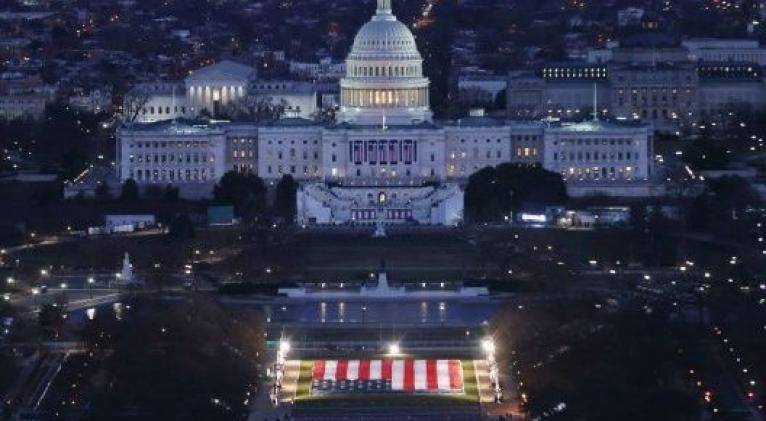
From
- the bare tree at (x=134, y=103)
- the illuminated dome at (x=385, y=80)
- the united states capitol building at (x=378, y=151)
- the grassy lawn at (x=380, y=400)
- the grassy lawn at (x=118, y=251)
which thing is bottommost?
the grassy lawn at (x=380, y=400)

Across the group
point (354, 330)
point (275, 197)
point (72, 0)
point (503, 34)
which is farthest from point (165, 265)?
point (72, 0)

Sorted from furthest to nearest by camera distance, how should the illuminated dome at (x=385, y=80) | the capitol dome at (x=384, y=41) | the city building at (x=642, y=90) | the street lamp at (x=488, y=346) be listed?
the city building at (x=642, y=90), the capitol dome at (x=384, y=41), the illuminated dome at (x=385, y=80), the street lamp at (x=488, y=346)

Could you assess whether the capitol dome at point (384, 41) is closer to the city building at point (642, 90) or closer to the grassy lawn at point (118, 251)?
the city building at point (642, 90)

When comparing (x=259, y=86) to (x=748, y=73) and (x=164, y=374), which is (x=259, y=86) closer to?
(x=748, y=73)

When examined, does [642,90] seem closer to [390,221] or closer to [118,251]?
[390,221]

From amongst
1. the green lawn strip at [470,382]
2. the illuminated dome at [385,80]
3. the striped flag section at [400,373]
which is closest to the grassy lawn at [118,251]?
the striped flag section at [400,373]

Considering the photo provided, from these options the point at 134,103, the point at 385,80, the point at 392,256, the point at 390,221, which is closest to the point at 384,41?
the point at 385,80

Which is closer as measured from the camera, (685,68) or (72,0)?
(685,68)
